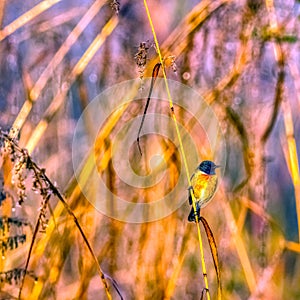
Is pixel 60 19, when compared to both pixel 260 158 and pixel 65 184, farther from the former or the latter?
pixel 260 158

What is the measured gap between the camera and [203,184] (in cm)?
90

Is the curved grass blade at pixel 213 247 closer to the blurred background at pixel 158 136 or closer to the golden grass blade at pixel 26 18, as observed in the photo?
the blurred background at pixel 158 136

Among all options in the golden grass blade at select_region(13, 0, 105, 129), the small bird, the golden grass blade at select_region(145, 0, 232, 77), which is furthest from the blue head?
the golden grass blade at select_region(13, 0, 105, 129)

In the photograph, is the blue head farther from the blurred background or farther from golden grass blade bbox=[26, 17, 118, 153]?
golden grass blade bbox=[26, 17, 118, 153]

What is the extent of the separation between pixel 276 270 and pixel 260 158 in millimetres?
228

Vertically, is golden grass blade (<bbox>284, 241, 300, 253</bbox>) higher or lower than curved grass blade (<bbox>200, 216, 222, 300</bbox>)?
higher

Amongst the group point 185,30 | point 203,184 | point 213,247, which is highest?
point 185,30

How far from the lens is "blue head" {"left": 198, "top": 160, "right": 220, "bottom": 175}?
2.96 ft

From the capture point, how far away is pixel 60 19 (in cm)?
88

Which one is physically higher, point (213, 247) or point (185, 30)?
point (185, 30)

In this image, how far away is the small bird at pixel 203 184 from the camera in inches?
35.3

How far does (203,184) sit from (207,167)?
0.11 feet

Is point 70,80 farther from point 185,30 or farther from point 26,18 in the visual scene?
point 185,30

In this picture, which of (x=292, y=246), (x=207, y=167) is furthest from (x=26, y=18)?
(x=292, y=246)
